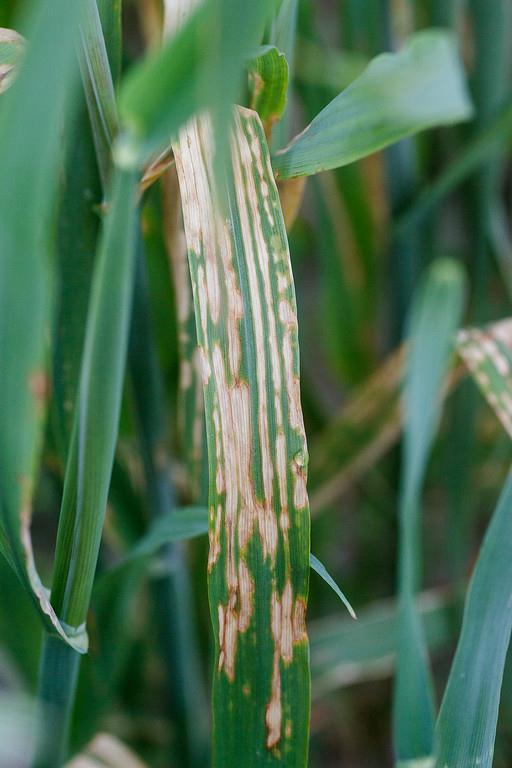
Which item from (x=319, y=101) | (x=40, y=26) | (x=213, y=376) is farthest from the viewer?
(x=319, y=101)

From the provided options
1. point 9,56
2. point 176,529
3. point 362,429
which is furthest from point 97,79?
point 362,429

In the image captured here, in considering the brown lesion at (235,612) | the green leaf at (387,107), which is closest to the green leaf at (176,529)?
the brown lesion at (235,612)

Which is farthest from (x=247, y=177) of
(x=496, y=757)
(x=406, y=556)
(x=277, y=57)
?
(x=496, y=757)

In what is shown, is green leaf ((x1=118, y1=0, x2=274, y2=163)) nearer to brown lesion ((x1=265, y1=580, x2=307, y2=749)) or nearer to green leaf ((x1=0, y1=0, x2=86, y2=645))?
green leaf ((x1=0, y1=0, x2=86, y2=645))

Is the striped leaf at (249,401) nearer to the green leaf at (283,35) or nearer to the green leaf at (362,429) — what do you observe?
the green leaf at (283,35)

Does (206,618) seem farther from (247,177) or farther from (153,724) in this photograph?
(247,177)
